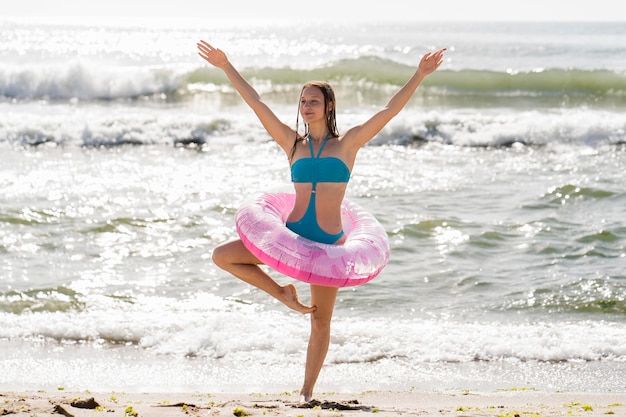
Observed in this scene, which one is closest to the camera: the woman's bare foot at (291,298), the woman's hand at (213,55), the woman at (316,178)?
the woman's bare foot at (291,298)

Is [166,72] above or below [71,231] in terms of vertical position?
above

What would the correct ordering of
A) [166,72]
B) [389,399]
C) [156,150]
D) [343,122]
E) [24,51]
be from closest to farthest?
[389,399]
[156,150]
[343,122]
[166,72]
[24,51]

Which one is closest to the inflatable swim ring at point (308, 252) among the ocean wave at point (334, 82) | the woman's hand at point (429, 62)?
the woman's hand at point (429, 62)

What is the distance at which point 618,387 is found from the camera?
A: 600 cm

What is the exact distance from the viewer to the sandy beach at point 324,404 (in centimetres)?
464

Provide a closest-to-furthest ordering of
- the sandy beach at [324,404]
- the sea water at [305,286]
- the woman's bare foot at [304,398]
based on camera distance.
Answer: the sandy beach at [324,404]
the woman's bare foot at [304,398]
the sea water at [305,286]

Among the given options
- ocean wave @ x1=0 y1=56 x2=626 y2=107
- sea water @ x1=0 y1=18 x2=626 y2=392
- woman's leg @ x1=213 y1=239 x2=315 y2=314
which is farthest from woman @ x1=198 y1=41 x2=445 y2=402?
ocean wave @ x1=0 y1=56 x2=626 y2=107

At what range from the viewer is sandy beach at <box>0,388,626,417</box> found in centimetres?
464

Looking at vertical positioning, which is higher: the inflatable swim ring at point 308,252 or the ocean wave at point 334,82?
the ocean wave at point 334,82

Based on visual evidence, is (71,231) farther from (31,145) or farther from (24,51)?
(24,51)

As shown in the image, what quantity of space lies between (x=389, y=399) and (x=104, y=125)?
13066mm

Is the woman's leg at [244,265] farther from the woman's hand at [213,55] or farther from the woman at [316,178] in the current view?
the woman's hand at [213,55]

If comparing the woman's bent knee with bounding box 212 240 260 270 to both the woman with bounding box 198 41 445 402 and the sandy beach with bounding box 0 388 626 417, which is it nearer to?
the woman with bounding box 198 41 445 402

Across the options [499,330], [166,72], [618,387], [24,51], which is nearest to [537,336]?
[499,330]
